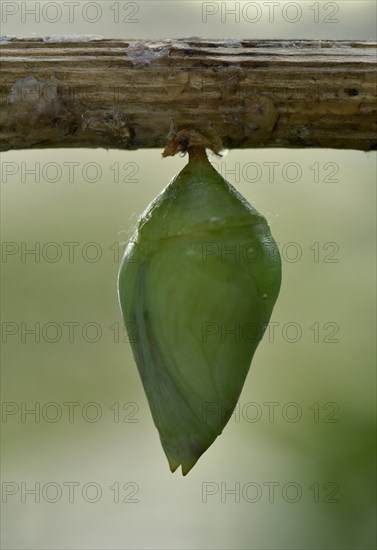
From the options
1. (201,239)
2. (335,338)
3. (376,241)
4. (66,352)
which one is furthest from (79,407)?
(201,239)

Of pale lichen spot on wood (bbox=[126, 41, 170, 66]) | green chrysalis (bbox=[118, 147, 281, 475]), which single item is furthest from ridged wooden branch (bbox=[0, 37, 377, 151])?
green chrysalis (bbox=[118, 147, 281, 475])

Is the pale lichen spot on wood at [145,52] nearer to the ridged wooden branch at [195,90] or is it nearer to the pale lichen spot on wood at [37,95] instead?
the ridged wooden branch at [195,90]

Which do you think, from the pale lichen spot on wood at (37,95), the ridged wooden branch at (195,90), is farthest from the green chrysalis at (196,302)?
the pale lichen spot on wood at (37,95)

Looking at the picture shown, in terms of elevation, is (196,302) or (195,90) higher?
(195,90)

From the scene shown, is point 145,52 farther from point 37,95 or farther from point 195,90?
point 37,95

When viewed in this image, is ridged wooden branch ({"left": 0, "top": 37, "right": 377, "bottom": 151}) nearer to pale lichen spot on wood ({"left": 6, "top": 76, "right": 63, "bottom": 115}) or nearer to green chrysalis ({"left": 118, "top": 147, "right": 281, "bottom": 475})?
pale lichen spot on wood ({"left": 6, "top": 76, "right": 63, "bottom": 115})

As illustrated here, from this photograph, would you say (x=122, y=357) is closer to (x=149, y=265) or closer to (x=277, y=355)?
(x=277, y=355)

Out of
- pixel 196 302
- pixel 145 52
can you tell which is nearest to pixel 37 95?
pixel 145 52
